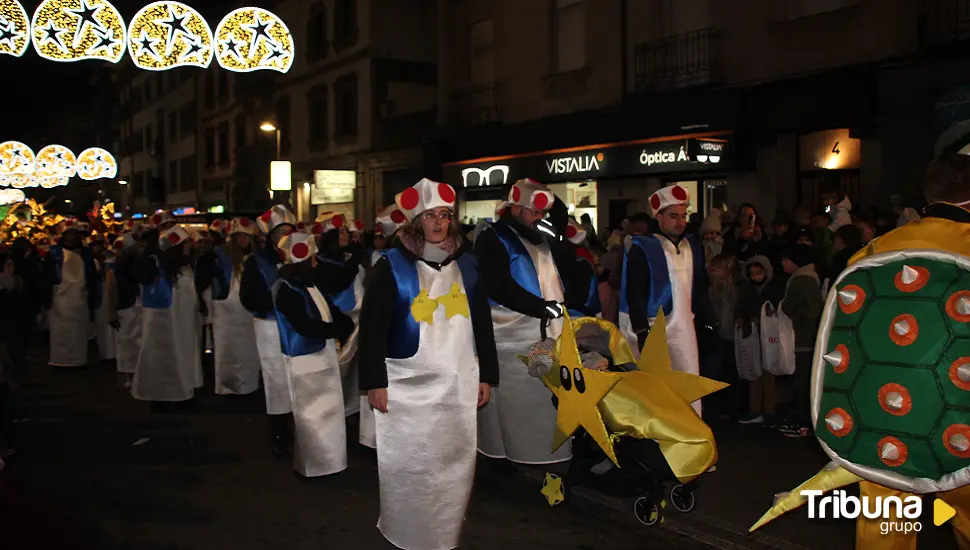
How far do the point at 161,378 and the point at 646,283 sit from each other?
229 inches

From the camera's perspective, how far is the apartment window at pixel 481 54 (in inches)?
843

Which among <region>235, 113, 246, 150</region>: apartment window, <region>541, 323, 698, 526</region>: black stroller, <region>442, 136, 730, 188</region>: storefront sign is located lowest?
<region>541, 323, 698, 526</region>: black stroller

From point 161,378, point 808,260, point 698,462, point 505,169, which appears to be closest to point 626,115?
point 505,169

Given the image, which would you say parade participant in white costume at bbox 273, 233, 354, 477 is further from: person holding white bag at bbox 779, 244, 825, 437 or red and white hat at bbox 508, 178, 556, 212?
person holding white bag at bbox 779, 244, 825, 437

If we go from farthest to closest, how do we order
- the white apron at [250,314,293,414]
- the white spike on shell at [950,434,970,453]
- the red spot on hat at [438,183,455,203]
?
1. the white apron at [250,314,293,414]
2. the red spot on hat at [438,183,455,203]
3. the white spike on shell at [950,434,970,453]

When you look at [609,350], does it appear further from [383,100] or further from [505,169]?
[383,100]

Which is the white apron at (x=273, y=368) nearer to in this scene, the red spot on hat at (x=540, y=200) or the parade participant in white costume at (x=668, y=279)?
the red spot on hat at (x=540, y=200)

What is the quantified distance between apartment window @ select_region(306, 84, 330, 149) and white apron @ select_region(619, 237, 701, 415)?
963 inches

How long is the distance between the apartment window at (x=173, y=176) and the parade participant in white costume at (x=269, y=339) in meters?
46.0

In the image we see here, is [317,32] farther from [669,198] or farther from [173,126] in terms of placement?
[669,198]

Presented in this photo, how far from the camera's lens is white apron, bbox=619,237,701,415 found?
617 cm

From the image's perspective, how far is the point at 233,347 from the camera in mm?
9922

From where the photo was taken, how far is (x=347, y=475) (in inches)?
266

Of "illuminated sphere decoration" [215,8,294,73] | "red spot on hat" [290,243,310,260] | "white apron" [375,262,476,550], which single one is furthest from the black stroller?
"illuminated sphere decoration" [215,8,294,73]
